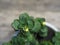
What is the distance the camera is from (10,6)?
1980 mm

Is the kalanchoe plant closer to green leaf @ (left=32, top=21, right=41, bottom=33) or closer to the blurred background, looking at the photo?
green leaf @ (left=32, top=21, right=41, bottom=33)

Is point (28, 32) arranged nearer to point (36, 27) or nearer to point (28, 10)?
point (36, 27)

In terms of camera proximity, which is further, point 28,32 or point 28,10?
point 28,10

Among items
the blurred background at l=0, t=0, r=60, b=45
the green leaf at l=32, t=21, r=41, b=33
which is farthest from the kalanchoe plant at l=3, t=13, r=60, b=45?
the blurred background at l=0, t=0, r=60, b=45

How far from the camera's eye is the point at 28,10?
6.36 feet

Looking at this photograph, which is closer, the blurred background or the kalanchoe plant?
the kalanchoe plant

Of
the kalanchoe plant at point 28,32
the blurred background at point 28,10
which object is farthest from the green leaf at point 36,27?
the blurred background at point 28,10

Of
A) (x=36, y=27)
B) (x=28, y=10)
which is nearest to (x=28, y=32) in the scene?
(x=36, y=27)

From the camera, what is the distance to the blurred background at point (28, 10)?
184 centimetres

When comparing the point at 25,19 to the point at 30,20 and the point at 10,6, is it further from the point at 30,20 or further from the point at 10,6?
the point at 10,6

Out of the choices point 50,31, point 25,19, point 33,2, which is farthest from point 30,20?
point 33,2

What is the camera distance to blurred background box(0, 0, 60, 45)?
72.3 inches

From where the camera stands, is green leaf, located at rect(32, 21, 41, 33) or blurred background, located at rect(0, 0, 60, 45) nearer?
green leaf, located at rect(32, 21, 41, 33)

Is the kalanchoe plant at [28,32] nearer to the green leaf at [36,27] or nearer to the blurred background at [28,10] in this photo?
the green leaf at [36,27]
